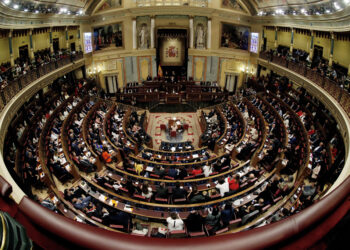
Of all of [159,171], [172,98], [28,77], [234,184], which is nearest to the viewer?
[234,184]

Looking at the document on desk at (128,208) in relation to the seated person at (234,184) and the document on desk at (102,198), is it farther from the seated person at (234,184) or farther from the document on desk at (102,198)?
the seated person at (234,184)

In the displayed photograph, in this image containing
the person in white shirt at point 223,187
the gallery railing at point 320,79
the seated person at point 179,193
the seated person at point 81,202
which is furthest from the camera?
the gallery railing at point 320,79

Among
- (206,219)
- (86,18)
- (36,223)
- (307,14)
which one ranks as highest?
(86,18)

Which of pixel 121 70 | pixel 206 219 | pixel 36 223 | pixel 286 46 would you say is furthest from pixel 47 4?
pixel 286 46

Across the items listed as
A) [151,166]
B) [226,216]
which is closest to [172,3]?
[151,166]

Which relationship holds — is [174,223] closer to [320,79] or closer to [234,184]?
[234,184]

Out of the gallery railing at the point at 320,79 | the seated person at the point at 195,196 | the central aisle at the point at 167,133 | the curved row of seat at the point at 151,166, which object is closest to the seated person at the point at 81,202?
the curved row of seat at the point at 151,166

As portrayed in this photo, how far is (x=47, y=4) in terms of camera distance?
15.4 meters

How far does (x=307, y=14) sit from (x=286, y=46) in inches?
297

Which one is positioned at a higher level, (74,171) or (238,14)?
(238,14)

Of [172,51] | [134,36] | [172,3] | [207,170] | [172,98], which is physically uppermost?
[172,3]

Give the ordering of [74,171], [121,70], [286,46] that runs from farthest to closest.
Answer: [121,70], [286,46], [74,171]

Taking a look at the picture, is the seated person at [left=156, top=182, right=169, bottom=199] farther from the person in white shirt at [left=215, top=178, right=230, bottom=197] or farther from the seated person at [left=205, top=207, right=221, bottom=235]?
the person in white shirt at [left=215, top=178, right=230, bottom=197]

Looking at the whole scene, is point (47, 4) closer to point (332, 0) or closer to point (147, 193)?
point (147, 193)
